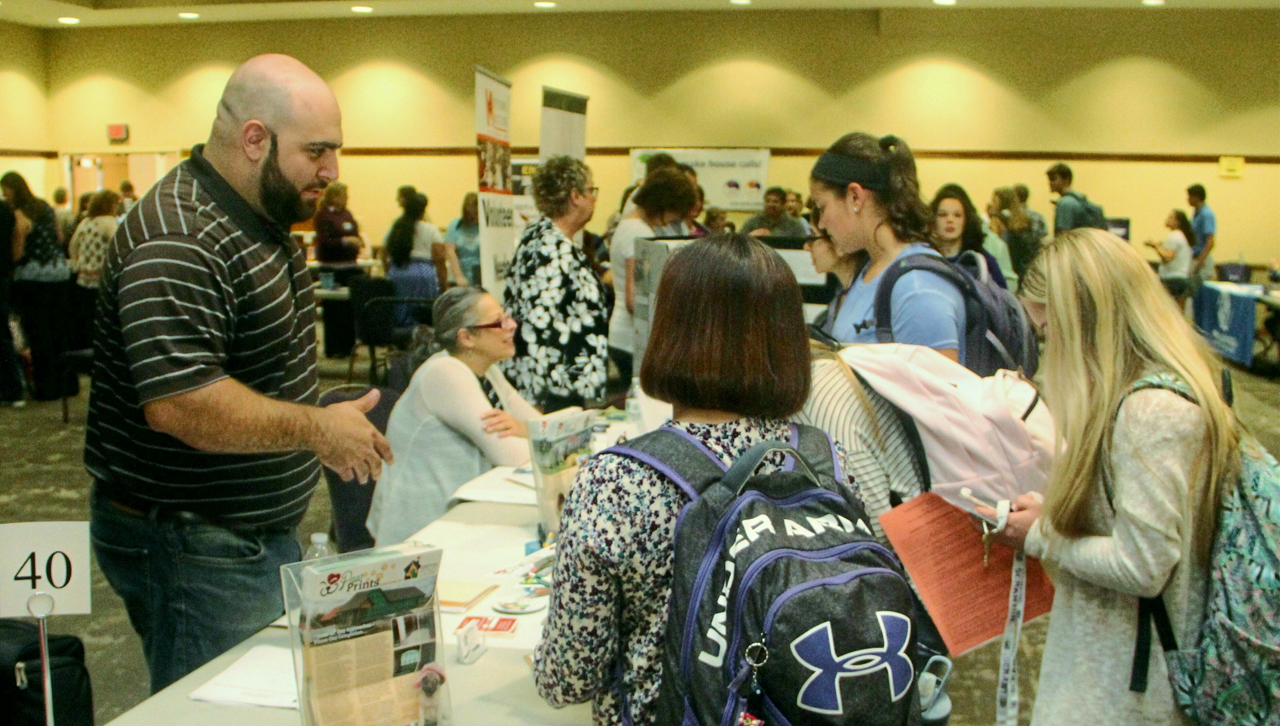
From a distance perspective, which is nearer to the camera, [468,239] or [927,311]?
[927,311]

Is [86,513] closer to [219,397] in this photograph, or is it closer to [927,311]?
[219,397]

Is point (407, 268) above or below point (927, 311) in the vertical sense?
below

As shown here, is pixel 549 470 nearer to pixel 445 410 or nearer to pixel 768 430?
pixel 445 410

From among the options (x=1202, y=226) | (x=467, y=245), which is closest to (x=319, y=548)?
(x=467, y=245)

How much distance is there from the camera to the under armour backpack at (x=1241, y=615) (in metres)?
1.47

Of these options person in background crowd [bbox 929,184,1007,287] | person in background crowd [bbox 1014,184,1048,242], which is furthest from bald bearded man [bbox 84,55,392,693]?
person in background crowd [bbox 1014,184,1048,242]

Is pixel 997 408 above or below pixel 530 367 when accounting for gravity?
above

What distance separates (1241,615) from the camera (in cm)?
149

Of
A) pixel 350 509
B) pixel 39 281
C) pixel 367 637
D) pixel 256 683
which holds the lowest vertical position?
pixel 350 509

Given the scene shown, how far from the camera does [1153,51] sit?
1118 centimetres

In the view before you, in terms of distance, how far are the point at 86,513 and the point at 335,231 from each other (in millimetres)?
4269

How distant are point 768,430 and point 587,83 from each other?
11.1 metres

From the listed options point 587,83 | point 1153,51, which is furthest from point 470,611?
point 1153,51

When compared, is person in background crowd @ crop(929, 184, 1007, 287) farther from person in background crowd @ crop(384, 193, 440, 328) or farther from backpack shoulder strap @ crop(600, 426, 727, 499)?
backpack shoulder strap @ crop(600, 426, 727, 499)
